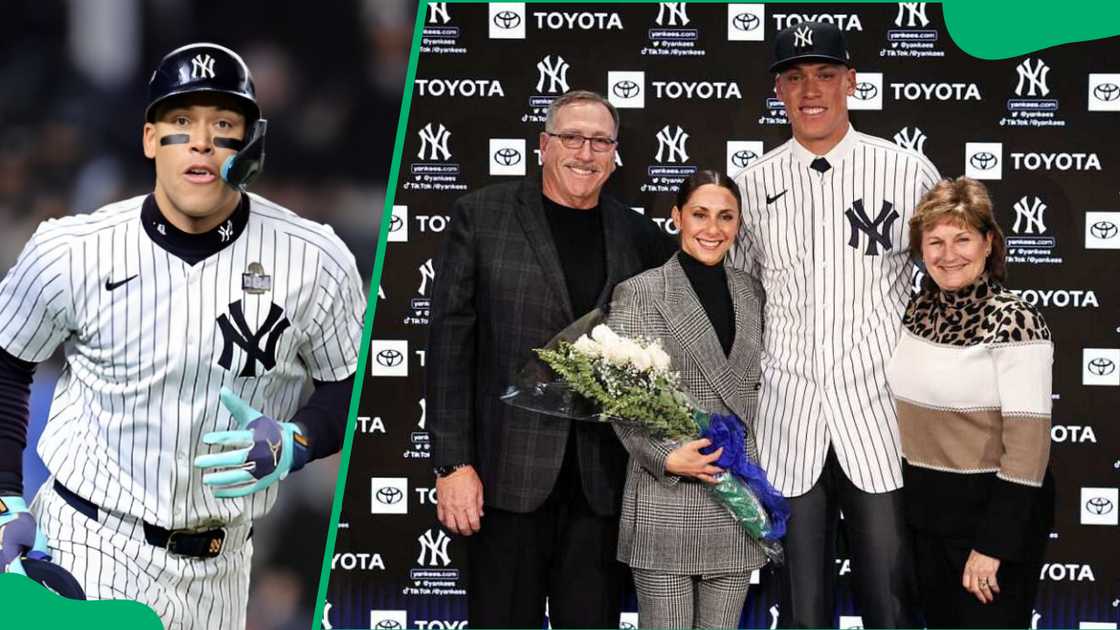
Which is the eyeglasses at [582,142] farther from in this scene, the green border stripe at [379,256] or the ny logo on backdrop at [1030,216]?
the ny logo on backdrop at [1030,216]

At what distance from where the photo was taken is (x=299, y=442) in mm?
3443

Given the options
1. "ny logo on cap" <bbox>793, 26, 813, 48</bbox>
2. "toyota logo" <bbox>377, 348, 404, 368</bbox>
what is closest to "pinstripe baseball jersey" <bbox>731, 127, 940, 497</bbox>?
"ny logo on cap" <bbox>793, 26, 813, 48</bbox>

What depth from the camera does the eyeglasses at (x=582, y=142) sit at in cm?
391

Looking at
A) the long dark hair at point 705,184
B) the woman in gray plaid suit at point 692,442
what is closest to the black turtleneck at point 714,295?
the woman in gray plaid suit at point 692,442

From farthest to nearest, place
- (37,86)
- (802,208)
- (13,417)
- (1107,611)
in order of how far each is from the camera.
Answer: (1107,611) → (37,86) → (802,208) → (13,417)

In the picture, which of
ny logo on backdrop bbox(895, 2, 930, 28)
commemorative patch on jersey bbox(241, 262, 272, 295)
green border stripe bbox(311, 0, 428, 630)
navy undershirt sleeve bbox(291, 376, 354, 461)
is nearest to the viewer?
commemorative patch on jersey bbox(241, 262, 272, 295)

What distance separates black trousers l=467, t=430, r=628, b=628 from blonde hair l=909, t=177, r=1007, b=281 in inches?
53.0

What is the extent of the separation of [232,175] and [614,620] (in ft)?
6.32

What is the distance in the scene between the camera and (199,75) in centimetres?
333

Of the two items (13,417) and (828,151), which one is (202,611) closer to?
(13,417)

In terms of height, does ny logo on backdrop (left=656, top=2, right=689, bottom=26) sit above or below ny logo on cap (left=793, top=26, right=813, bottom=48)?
above

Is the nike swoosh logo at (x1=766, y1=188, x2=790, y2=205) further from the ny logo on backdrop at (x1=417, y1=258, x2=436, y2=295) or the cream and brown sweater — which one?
the ny logo on backdrop at (x1=417, y1=258, x2=436, y2=295)

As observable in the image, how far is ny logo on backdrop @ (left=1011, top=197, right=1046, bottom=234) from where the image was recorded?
4559 millimetres

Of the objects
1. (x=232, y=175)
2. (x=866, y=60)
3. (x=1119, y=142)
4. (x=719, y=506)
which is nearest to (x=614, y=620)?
(x=719, y=506)
